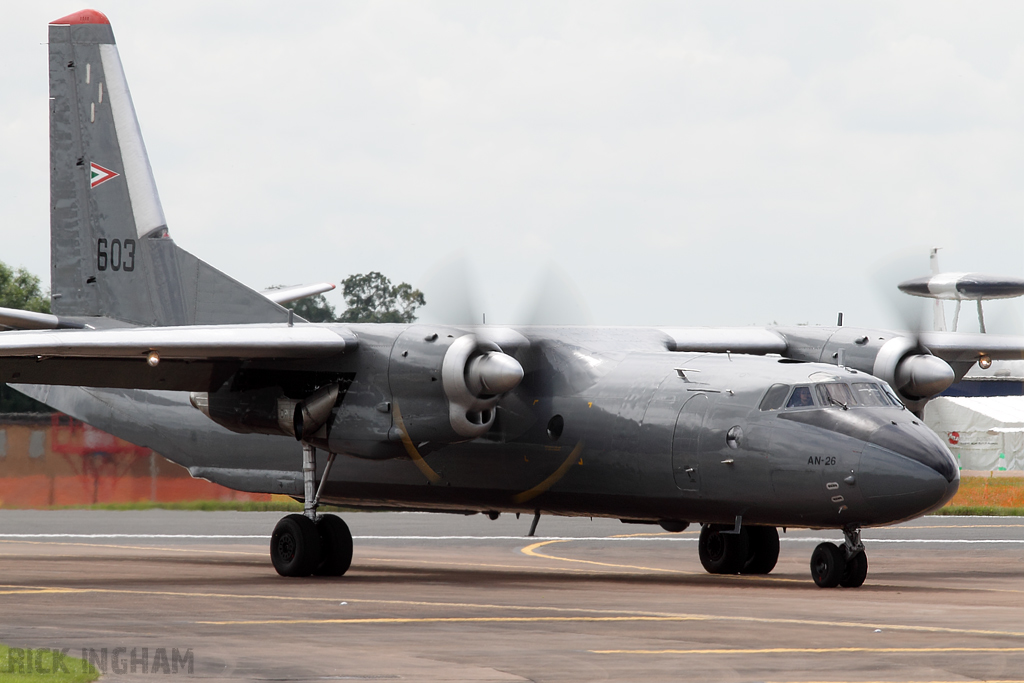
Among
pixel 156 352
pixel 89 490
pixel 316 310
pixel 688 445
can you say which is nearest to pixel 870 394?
pixel 688 445

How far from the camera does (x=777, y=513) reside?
18125mm

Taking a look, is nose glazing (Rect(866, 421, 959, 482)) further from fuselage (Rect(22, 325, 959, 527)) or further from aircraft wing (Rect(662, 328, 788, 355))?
aircraft wing (Rect(662, 328, 788, 355))

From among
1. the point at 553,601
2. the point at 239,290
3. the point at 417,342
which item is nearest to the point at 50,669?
the point at 553,601

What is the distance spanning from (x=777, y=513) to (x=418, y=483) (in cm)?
573

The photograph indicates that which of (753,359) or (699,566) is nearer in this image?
(753,359)

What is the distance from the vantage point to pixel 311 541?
20.3m

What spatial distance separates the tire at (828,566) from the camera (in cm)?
1820

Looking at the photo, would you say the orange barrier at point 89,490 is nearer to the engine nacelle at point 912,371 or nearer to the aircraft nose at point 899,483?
the engine nacelle at point 912,371

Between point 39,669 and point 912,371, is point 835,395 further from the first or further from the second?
point 39,669

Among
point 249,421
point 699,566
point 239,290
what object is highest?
point 239,290

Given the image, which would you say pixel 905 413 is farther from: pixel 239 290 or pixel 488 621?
pixel 239 290

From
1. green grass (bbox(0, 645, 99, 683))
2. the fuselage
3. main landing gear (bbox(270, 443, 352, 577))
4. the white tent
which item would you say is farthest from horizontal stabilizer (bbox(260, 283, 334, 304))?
the white tent

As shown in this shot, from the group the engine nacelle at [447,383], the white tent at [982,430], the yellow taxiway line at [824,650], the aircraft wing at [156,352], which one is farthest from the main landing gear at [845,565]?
the white tent at [982,430]

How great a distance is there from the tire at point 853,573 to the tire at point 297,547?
7.33m
